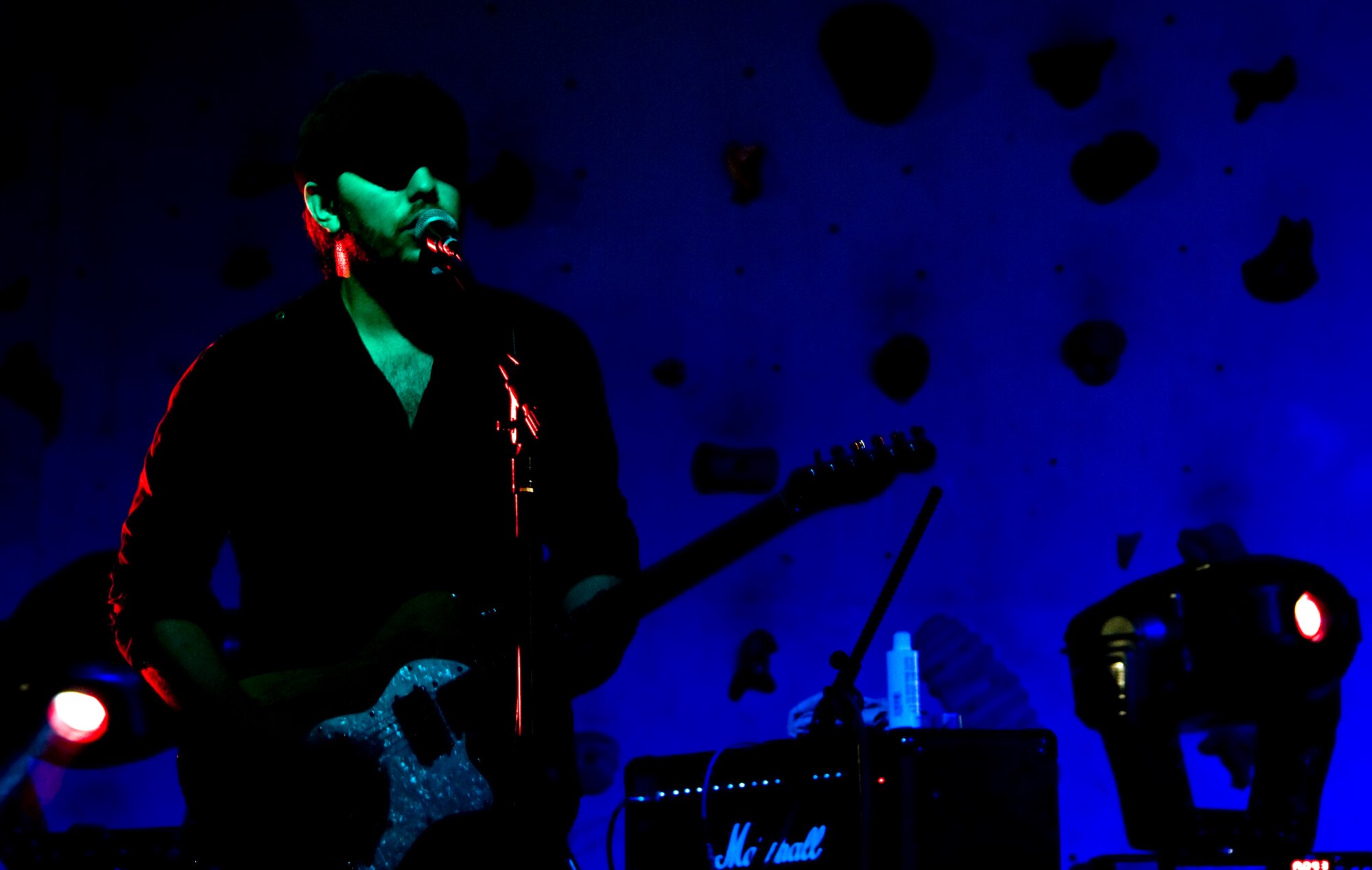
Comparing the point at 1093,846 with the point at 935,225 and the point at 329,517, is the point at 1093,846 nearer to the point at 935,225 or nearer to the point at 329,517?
the point at 935,225

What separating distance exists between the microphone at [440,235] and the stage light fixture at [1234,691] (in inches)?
63.0

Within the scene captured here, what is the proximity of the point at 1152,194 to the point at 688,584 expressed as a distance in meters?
2.13

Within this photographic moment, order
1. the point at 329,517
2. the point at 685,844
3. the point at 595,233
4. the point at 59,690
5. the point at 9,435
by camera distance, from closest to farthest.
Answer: the point at 329,517 < the point at 59,690 < the point at 685,844 < the point at 9,435 < the point at 595,233

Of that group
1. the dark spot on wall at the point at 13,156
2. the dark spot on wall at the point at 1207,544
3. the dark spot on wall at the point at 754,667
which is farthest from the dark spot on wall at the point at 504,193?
the dark spot on wall at the point at 1207,544

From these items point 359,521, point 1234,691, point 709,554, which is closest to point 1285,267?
point 1234,691

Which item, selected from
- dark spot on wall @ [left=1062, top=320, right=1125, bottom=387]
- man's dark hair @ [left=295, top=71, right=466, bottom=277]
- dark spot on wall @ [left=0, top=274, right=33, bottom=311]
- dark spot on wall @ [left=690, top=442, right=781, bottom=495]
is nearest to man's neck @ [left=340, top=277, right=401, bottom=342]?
man's dark hair @ [left=295, top=71, right=466, bottom=277]

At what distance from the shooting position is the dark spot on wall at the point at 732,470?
3.17 metres

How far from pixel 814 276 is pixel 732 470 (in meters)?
0.56

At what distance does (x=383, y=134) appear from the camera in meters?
1.80

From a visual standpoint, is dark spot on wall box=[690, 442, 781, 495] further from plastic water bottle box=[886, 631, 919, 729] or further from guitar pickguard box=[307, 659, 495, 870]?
guitar pickguard box=[307, 659, 495, 870]

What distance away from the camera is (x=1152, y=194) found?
3393 millimetres

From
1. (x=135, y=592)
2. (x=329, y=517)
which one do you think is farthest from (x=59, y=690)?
(x=329, y=517)

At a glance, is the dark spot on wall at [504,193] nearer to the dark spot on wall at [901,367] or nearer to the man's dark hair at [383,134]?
the dark spot on wall at [901,367]

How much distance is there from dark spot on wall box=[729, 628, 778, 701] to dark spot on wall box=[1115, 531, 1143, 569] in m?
0.92
